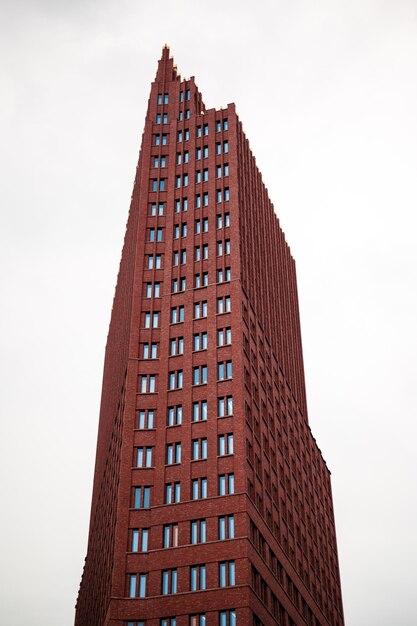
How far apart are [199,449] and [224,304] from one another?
19114mm

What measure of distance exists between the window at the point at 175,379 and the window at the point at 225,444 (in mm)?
9022

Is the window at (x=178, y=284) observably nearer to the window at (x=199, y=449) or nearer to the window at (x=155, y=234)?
the window at (x=155, y=234)

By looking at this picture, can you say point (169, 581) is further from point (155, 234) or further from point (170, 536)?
point (155, 234)

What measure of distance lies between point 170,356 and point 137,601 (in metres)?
28.5

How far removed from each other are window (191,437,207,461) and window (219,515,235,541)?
7489 mm

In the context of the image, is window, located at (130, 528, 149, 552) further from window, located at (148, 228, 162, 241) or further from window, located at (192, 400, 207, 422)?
window, located at (148, 228, 162, 241)

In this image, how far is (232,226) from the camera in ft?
350

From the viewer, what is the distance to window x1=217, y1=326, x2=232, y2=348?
96188 millimetres

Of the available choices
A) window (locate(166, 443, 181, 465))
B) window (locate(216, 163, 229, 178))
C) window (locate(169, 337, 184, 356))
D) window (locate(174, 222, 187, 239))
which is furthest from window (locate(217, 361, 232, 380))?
window (locate(216, 163, 229, 178))

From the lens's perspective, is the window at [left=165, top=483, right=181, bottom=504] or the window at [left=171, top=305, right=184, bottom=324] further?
the window at [left=171, top=305, right=184, bottom=324]

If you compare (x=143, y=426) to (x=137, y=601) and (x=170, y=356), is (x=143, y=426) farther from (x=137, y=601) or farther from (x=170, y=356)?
(x=137, y=601)

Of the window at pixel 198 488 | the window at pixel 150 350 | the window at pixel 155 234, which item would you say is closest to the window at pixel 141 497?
the window at pixel 198 488

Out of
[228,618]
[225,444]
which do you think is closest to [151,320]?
[225,444]

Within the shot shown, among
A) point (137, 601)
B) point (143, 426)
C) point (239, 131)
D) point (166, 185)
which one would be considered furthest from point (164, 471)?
point (239, 131)
